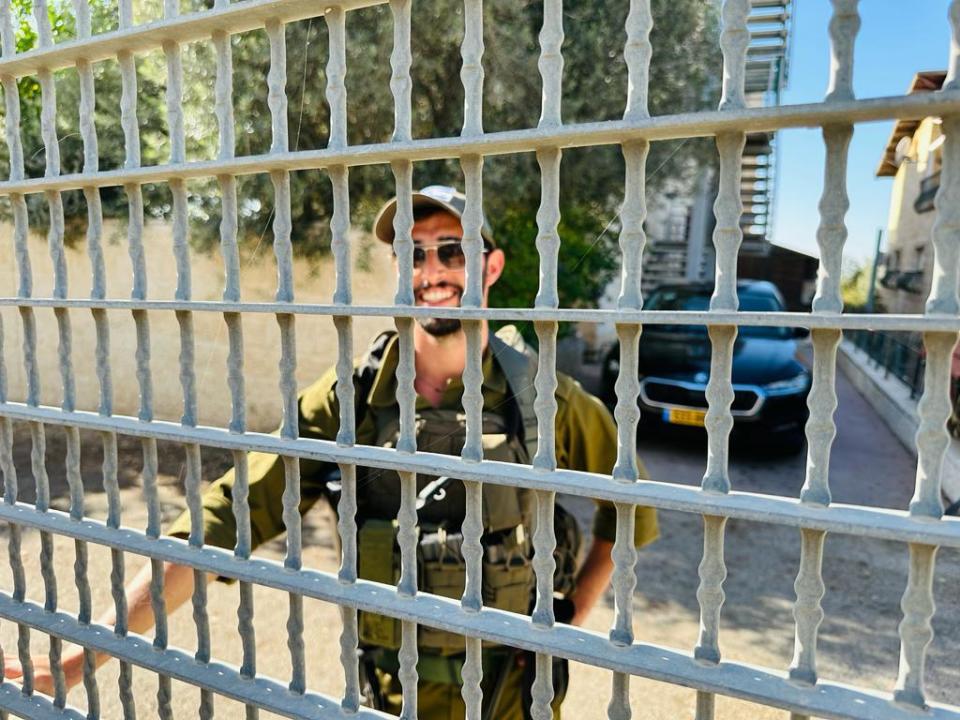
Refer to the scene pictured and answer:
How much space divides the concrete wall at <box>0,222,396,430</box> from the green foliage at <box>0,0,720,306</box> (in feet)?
1.27

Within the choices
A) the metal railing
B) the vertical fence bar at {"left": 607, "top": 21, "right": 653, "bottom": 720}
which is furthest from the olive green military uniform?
the metal railing

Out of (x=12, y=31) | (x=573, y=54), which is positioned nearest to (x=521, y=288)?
(x=573, y=54)

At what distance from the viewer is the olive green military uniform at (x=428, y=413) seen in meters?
1.71

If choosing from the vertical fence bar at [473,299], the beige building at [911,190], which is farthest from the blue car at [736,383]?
the vertical fence bar at [473,299]

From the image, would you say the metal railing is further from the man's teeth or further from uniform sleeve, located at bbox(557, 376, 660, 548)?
the man's teeth

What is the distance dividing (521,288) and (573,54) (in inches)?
77.6

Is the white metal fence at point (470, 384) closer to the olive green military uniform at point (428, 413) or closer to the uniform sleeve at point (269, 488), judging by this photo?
the uniform sleeve at point (269, 488)

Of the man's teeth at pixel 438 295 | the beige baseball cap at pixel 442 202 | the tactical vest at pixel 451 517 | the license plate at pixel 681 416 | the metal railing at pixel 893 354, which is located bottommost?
the license plate at pixel 681 416

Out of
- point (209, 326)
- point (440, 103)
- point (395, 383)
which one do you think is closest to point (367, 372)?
point (395, 383)

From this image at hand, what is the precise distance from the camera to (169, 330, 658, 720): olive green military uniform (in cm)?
171

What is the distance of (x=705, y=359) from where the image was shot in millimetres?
5688

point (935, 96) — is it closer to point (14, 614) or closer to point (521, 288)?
point (14, 614)

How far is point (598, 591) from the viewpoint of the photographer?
1.89 m

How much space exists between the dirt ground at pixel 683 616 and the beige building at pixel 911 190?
5.09 ft
